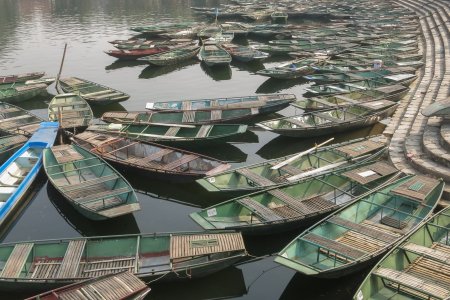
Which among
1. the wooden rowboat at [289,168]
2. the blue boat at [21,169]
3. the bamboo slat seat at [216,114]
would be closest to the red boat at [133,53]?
the bamboo slat seat at [216,114]

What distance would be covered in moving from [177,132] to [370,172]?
30.0 feet

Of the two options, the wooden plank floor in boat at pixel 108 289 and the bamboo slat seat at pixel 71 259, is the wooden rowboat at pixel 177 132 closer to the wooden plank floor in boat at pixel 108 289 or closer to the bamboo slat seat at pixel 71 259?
the bamboo slat seat at pixel 71 259

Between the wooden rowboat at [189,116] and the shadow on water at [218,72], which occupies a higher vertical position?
the wooden rowboat at [189,116]

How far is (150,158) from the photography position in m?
18.8

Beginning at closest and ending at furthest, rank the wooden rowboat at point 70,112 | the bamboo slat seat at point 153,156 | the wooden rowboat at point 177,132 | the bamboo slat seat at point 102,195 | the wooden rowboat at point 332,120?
the bamboo slat seat at point 102,195 → the bamboo slat seat at point 153,156 → the wooden rowboat at point 177,132 → the wooden rowboat at point 332,120 → the wooden rowboat at point 70,112

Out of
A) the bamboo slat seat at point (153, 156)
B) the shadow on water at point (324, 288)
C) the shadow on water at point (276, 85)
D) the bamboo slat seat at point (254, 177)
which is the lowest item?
the shadow on water at point (324, 288)

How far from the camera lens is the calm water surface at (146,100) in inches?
514

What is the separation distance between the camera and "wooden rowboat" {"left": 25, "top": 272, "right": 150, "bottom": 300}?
10570mm

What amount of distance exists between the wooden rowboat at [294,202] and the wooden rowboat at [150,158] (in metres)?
2.68

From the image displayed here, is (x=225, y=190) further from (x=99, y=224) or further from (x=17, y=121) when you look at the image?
(x=17, y=121)

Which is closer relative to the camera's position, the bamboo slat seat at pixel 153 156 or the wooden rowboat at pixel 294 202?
the wooden rowboat at pixel 294 202

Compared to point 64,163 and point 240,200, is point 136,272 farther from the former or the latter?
point 64,163

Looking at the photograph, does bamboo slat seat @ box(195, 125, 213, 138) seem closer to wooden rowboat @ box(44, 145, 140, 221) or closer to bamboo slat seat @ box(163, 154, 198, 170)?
bamboo slat seat @ box(163, 154, 198, 170)

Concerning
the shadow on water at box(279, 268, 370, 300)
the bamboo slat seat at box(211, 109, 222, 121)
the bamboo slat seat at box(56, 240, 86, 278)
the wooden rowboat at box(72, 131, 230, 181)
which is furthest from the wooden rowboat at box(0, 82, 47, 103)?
the shadow on water at box(279, 268, 370, 300)
